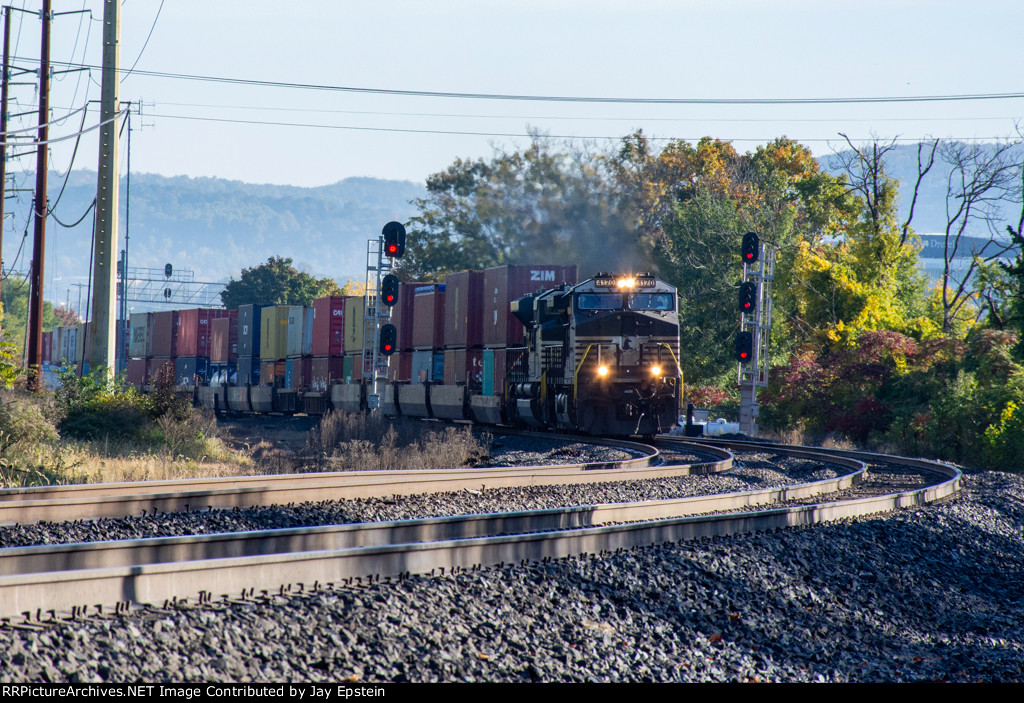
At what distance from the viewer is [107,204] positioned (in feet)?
60.6

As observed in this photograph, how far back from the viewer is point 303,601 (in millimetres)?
5578

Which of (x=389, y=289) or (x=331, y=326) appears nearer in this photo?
(x=389, y=289)

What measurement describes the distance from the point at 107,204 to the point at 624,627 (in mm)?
15232

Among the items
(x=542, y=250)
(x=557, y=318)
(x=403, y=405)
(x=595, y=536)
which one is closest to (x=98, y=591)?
(x=595, y=536)

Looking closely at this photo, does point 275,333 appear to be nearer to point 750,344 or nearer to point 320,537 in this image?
point 750,344

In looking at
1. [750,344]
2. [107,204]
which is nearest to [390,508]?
[107,204]

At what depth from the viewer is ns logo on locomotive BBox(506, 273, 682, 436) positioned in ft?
68.8

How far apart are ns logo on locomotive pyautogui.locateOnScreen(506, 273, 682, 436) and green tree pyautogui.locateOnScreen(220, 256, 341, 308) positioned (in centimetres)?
6397

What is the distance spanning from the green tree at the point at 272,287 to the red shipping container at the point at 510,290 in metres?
56.8

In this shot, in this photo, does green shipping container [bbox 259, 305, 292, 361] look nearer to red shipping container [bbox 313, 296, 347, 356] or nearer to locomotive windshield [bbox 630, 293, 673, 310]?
red shipping container [bbox 313, 296, 347, 356]

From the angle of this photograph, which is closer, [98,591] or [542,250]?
[98,591]

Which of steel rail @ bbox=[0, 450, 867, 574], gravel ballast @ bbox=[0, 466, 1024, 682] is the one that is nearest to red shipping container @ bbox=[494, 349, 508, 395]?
steel rail @ bbox=[0, 450, 867, 574]
